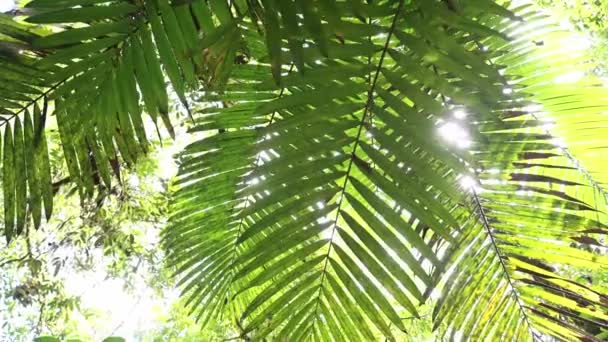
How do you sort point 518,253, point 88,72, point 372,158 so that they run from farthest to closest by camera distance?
point 518,253 < point 88,72 < point 372,158

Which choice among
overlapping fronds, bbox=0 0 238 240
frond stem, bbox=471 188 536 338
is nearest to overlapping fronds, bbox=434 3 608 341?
frond stem, bbox=471 188 536 338

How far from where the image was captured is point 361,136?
1027mm

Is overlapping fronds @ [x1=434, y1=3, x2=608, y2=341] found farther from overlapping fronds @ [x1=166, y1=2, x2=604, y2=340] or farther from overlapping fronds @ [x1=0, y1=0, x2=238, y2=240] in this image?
overlapping fronds @ [x1=0, y1=0, x2=238, y2=240]

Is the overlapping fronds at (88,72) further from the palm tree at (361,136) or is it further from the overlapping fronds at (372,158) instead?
the overlapping fronds at (372,158)

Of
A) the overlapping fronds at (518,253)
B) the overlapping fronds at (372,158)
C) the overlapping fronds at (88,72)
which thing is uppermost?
the overlapping fronds at (88,72)

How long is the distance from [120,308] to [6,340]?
1.22 metres

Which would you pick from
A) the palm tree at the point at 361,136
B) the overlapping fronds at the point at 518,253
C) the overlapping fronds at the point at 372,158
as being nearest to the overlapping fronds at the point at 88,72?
the palm tree at the point at 361,136

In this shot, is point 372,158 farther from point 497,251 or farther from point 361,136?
point 497,251

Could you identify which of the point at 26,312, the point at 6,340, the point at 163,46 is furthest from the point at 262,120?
the point at 6,340

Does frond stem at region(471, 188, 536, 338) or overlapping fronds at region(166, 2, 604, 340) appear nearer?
overlapping fronds at region(166, 2, 604, 340)

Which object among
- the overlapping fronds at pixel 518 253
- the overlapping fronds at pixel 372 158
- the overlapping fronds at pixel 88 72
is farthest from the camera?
the overlapping fronds at pixel 518 253

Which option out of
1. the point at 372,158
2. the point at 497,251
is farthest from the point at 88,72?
the point at 497,251

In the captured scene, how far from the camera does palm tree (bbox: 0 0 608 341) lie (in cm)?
71

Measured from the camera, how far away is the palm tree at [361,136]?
714 mm
